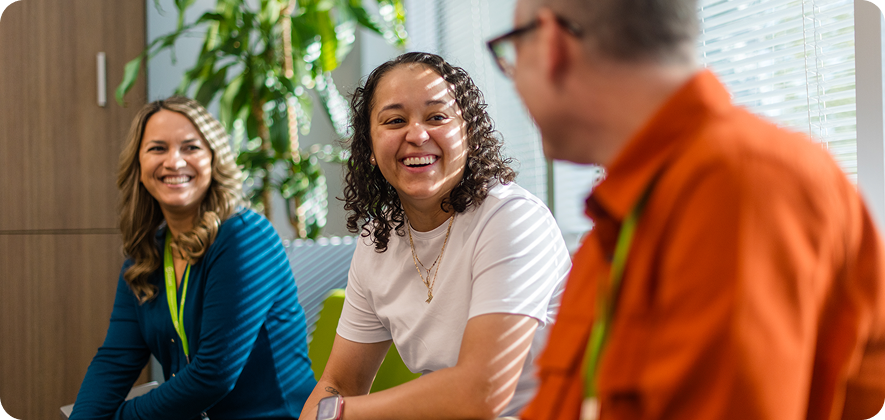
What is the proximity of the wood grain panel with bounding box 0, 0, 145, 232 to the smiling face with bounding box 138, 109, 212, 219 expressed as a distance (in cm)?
96

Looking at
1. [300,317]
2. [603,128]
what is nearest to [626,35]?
[603,128]

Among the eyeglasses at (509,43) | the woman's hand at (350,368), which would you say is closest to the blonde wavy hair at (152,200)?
the woman's hand at (350,368)

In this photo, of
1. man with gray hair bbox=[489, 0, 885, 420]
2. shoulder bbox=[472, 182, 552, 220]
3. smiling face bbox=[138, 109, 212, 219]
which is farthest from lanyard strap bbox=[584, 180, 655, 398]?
smiling face bbox=[138, 109, 212, 219]

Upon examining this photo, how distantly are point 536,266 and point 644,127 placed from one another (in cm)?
62

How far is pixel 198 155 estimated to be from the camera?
1684 millimetres

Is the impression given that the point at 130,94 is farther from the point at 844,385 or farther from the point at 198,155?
the point at 844,385

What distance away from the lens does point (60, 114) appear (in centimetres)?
238

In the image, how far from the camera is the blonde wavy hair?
1632 millimetres

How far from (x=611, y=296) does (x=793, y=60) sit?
1.45m

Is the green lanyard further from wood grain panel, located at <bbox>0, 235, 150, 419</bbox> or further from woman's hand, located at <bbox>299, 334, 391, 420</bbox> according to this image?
wood grain panel, located at <bbox>0, 235, 150, 419</bbox>

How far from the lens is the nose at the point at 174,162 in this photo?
1.63 meters

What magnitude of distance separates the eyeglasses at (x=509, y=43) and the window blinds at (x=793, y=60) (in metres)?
1.13

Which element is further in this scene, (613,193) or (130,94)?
(130,94)

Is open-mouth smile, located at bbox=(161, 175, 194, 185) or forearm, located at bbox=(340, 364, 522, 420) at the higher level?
open-mouth smile, located at bbox=(161, 175, 194, 185)
